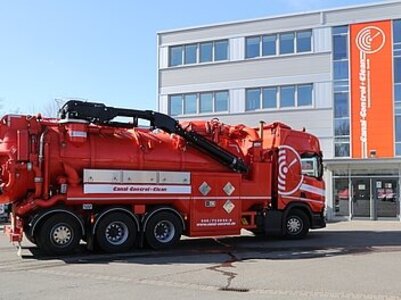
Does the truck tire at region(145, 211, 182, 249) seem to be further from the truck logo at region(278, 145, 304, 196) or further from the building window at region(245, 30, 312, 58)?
the building window at region(245, 30, 312, 58)

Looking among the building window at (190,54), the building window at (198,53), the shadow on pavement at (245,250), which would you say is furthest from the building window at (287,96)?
the shadow on pavement at (245,250)

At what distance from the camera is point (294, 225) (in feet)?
61.2

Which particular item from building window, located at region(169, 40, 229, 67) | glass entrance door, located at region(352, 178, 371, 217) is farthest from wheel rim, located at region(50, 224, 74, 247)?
building window, located at region(169, 40, 229, 67)

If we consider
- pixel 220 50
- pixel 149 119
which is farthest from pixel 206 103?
pixel 149 119

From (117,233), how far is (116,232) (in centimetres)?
4

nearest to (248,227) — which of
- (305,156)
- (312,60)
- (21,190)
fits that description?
(305,156)

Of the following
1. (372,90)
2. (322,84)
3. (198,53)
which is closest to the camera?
(372,90)

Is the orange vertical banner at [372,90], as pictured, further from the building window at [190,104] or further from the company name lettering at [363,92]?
the building window at [190,104]

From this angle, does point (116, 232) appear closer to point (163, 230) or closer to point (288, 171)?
point (163, 230)

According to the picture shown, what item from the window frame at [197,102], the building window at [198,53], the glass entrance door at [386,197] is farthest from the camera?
the building window at [198,53]

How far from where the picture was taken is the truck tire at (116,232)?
14.6m

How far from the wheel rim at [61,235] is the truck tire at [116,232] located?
696 mm

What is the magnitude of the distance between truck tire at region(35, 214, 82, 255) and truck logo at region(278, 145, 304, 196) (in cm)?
683

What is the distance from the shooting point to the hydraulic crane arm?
1487cm
